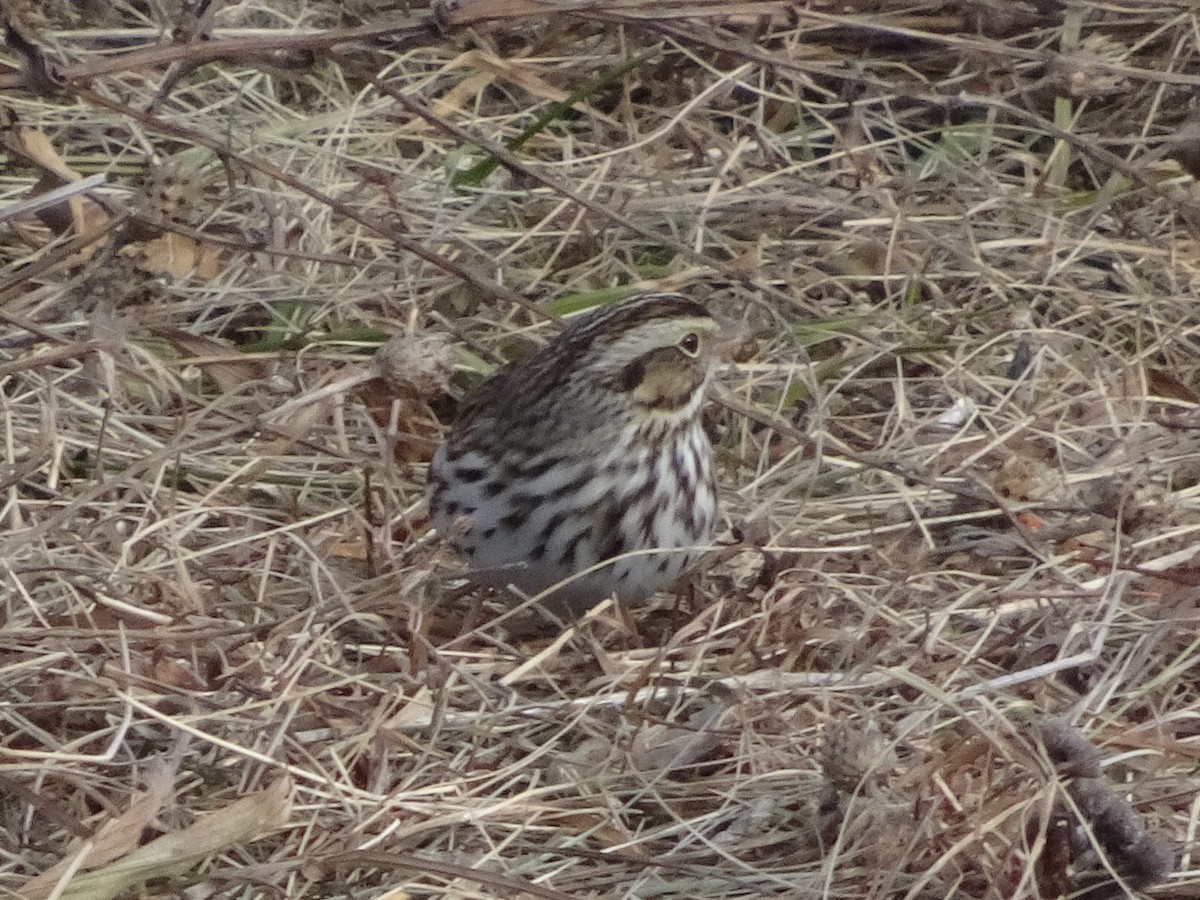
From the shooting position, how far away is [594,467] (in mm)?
3223

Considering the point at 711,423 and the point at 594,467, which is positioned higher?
the point at 594,467

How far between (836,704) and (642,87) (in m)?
2.36

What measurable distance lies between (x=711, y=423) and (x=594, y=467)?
2.61 feet

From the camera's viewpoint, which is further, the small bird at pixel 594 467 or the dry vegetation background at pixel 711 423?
the small bird at pixel 594 467

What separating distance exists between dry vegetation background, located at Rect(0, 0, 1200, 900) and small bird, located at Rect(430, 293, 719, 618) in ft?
0.35

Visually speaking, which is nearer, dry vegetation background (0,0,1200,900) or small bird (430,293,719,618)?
dry vegetation background (0,0,1200,900)

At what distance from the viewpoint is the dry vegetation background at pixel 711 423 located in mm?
2678

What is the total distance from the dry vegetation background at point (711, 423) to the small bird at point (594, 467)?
0.35 feet

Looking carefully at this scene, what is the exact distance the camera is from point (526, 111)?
485 centimetres

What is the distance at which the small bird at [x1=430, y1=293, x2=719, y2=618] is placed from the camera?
3.18 metres

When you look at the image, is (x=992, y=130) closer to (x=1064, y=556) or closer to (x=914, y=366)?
(x=914, y=366)

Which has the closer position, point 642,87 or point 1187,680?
point 1187,680

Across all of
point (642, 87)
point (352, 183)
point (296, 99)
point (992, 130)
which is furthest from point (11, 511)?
point (992, 130)

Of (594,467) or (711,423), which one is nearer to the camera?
(594,467)
